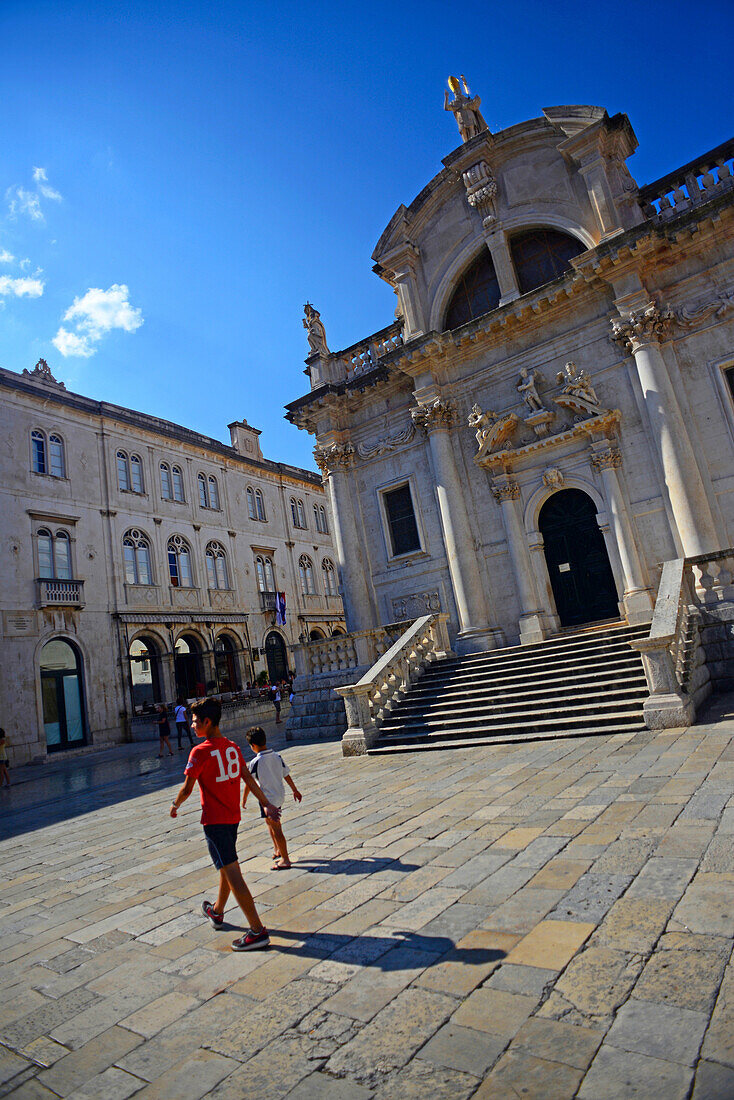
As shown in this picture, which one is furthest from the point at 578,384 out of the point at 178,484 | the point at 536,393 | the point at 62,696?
the point at 178,484

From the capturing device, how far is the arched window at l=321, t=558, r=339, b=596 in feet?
139

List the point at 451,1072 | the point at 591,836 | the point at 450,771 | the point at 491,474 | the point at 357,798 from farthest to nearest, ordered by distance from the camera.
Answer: the point at 491,474 → the point at 450,771 → the point at 357,798 → the point at 591,836 → the point at 451,1072

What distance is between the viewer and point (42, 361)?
28.8 metres

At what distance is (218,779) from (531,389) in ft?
42.8

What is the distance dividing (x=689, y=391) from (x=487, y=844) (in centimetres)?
1157

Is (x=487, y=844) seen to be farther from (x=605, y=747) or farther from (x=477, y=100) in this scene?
(x=477, y=100)

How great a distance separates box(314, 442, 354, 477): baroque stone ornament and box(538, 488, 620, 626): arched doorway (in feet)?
19.6

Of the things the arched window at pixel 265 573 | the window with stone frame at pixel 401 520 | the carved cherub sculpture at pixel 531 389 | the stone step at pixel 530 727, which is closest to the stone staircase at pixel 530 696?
the stone step at pixel 530 727

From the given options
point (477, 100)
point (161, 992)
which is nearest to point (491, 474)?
point (477, 100)

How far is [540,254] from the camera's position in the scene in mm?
16109

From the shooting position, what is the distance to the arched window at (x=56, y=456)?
27.3 metres

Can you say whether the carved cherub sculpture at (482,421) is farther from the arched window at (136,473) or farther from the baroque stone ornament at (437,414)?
the arched window at (136,473)

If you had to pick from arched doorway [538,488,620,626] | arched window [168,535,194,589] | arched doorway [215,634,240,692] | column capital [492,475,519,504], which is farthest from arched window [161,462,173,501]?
arched doorway [538,488,620,626]

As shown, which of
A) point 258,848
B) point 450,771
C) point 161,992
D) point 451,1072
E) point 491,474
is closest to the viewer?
point 451,1072
